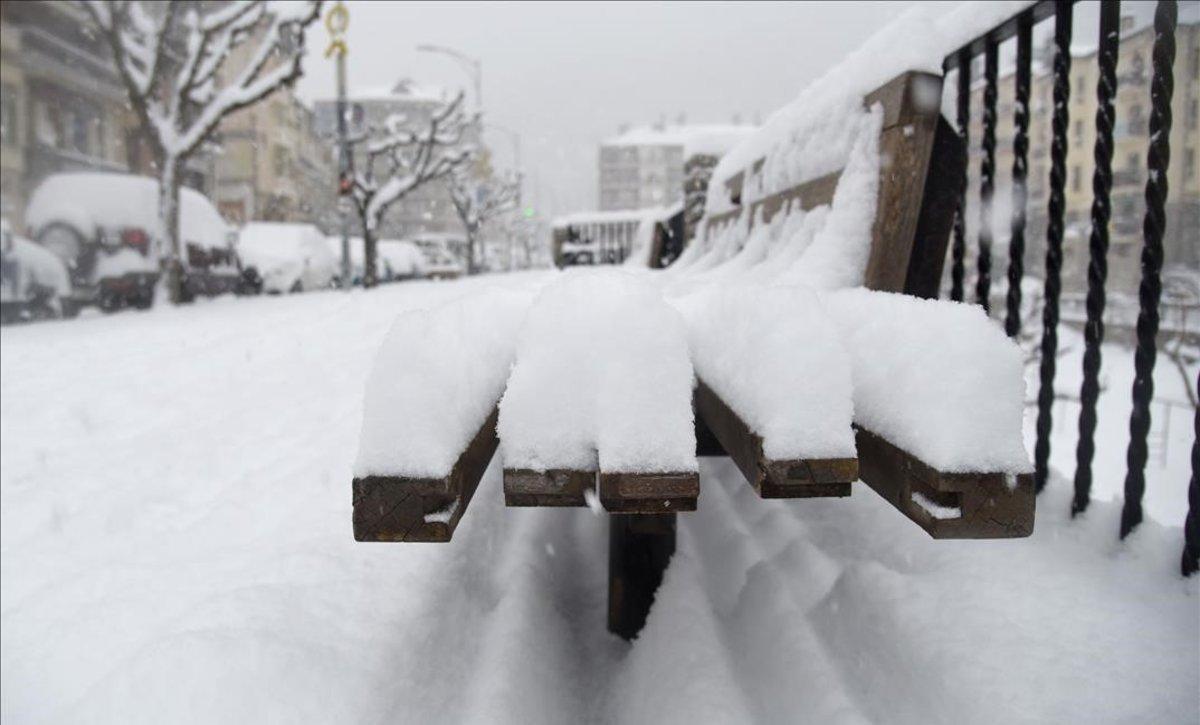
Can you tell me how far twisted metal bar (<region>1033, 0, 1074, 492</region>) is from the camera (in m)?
1.90

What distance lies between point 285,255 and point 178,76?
458 cm

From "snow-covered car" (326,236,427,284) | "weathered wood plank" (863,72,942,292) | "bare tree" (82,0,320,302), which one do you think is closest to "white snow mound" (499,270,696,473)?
"weathered wood plank" (863,72,942,292)

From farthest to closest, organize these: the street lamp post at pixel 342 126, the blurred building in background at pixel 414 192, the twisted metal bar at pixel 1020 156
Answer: the blurred building in background at pixel 414 192 → the street lamp post at pixel 342 126 → the twisted metal bar at pixel 1020 156

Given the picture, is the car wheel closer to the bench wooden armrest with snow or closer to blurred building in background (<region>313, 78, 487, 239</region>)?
the bench wooden armrest with snow

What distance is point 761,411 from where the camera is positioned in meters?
0.96

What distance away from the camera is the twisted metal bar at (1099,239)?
68.3 inches

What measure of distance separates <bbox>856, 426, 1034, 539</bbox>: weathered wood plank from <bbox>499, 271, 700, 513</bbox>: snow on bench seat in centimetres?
25

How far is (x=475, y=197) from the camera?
3734 cm

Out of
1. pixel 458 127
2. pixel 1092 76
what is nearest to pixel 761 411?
pixel 458 127

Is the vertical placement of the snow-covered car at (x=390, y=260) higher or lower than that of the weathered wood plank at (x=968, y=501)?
higher

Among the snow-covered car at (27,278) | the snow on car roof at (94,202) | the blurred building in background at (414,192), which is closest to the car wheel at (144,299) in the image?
the snow on car roof at (94,202)

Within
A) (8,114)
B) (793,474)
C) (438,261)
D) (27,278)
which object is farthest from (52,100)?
(793,474)

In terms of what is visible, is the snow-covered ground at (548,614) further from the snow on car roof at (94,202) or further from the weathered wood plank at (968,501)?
the snow on car roof at (94,202)

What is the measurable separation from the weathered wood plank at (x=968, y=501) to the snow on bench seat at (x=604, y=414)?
0.82 ft
